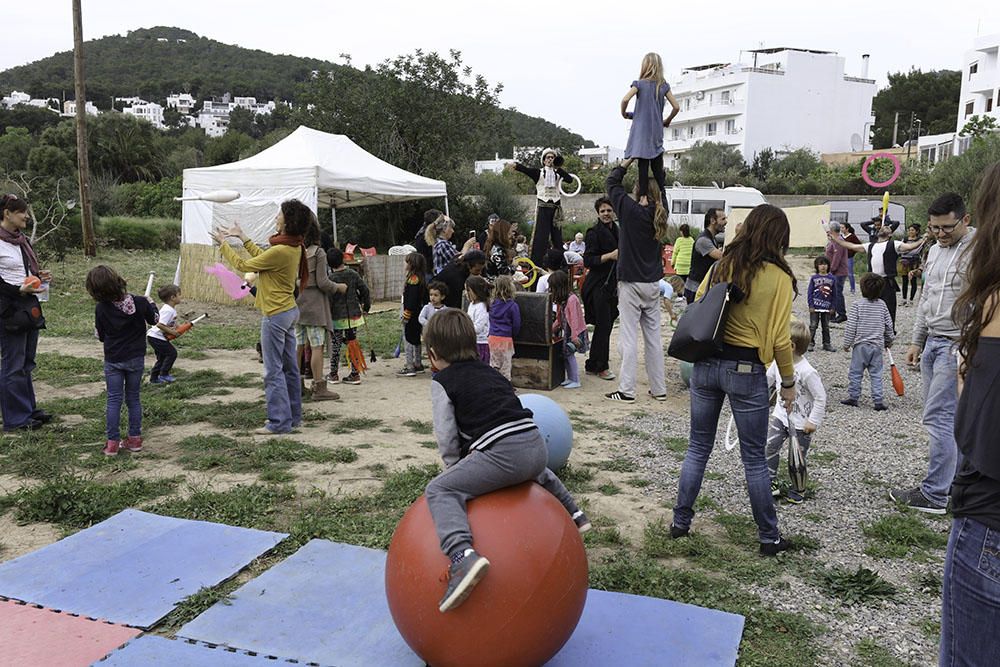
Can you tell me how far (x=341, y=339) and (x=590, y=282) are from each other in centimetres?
353

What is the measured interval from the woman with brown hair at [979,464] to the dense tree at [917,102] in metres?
88.9

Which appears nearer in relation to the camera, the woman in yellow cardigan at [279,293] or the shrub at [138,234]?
the woman in yellow cardigan at [279,293]

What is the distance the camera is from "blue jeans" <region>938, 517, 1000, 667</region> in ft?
7.02

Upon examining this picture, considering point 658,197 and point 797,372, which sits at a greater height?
point 658,197

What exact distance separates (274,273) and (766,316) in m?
4.61

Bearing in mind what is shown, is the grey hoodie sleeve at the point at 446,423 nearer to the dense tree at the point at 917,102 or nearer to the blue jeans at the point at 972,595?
the blue jeans at the point at 972,595

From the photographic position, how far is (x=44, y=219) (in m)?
20.8

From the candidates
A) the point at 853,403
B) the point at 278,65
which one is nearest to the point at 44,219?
the point at 853,403

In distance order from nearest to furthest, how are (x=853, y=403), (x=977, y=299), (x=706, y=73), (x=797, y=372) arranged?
(x=977, y=299), (x=797, y=372), (x=853, y=403), (x=706, y=73)

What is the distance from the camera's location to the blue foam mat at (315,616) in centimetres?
379

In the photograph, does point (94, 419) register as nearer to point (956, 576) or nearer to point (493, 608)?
point (493, 608)

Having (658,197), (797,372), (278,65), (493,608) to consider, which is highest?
(278,65)

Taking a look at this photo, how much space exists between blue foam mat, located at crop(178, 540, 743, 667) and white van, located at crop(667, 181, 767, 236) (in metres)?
34.8

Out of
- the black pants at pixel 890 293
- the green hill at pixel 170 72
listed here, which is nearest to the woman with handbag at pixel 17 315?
the black pants at pixel 890 293
